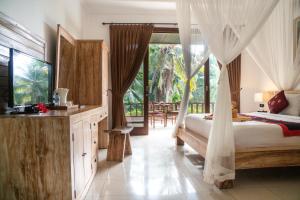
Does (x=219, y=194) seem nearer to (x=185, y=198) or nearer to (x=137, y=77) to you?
(x=185, y=198)

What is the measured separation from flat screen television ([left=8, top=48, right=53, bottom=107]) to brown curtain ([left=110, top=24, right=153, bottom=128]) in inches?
97.4

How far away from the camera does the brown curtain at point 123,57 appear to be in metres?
4.87

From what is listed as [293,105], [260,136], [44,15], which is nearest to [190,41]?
[260,136]

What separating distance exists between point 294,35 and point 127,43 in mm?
3124

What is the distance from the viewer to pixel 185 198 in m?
2.10

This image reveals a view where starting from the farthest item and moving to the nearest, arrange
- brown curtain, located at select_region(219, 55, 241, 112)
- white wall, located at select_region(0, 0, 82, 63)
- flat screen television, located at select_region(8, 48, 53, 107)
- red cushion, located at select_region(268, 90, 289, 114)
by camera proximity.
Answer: brown curtain, located at select_region(219, 55, 241, 112), red cushion, located at select_region(268, 90, 289, 114), white wall, located at select_region(0, 0, 82, 63), flat screen television, located at select_region(8, 48, 53, 107)

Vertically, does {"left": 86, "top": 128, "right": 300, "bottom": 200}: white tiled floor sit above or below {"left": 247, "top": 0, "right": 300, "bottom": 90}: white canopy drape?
below

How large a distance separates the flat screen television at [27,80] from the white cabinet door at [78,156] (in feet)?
1.61

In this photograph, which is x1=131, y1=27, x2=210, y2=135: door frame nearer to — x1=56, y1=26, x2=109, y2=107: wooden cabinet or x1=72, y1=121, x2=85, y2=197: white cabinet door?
x1=56, y1=26, x2=109, y2=107: wooden cabinet

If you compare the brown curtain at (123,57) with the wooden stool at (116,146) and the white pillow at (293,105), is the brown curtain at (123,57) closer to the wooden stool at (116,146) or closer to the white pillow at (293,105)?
the wooden stool at (116,146)

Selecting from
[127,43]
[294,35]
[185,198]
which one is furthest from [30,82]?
[294,35]

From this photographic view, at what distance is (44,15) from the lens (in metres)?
2.60

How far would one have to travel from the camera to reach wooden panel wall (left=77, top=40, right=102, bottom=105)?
3758 millimetres

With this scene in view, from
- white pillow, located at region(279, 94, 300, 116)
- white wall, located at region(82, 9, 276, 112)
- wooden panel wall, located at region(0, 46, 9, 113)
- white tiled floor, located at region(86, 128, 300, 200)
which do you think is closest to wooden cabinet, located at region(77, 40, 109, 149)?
white tiled floor, located at region(86, 128, 300, 200)
